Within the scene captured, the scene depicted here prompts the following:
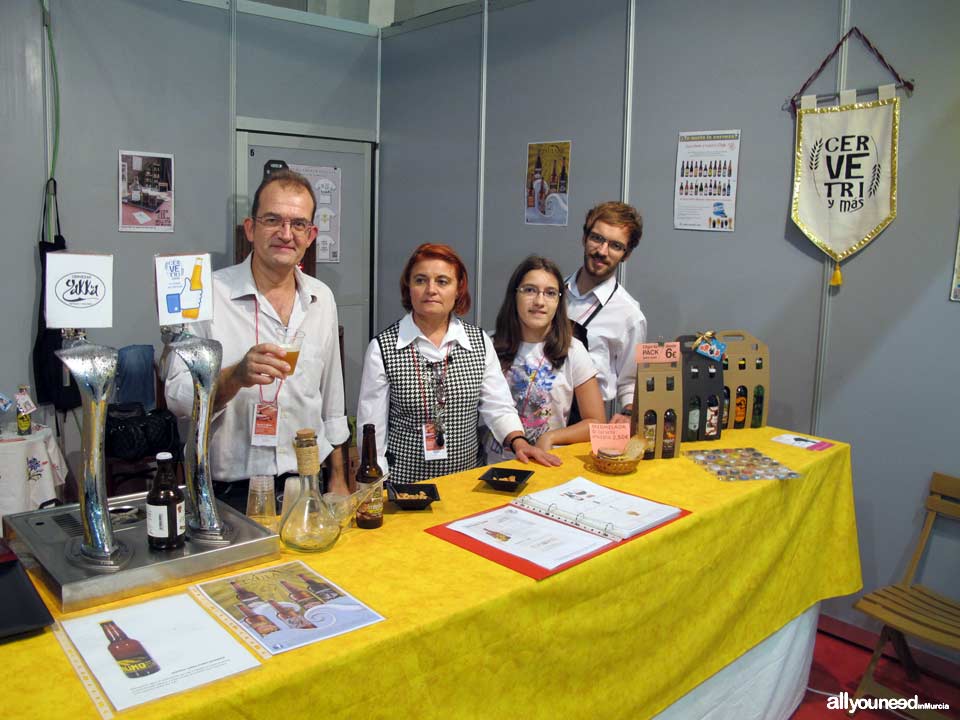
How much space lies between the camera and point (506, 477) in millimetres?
2154

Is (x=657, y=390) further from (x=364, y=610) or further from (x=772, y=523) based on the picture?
(x=364, y=610)

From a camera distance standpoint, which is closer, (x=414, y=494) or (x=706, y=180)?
(x=414, y=494)

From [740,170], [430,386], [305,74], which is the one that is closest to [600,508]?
[430,386]

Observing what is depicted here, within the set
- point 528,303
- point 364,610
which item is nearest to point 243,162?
point 528,303

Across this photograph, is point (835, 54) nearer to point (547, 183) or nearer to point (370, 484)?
point (547, 183)

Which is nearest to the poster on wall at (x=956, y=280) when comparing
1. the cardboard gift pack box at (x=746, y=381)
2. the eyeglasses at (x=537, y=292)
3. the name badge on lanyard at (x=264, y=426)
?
the cardboard gift pack box at (x=746, y=381)

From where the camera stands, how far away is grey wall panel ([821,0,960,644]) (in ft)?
10.1

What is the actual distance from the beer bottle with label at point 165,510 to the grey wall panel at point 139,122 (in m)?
3.20

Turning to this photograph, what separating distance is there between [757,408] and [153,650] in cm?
233

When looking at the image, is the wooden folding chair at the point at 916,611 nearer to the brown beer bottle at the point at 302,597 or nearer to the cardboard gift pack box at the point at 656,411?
the cardboard gift pack box at the point at 656,411

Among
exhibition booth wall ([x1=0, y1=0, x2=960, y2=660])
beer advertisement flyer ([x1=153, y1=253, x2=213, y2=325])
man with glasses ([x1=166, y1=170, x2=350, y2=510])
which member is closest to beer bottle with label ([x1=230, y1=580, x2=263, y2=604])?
beer advertisement flyer ([x1=153, y1=253, x2=213, y2=325])

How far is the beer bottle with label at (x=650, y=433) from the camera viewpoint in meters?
2.48

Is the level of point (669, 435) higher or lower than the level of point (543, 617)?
higher

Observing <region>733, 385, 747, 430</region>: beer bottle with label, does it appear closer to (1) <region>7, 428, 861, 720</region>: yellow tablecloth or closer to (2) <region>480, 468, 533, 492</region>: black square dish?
(1) <region>7, 428, 861, 720</region>: yellow tablecloth
